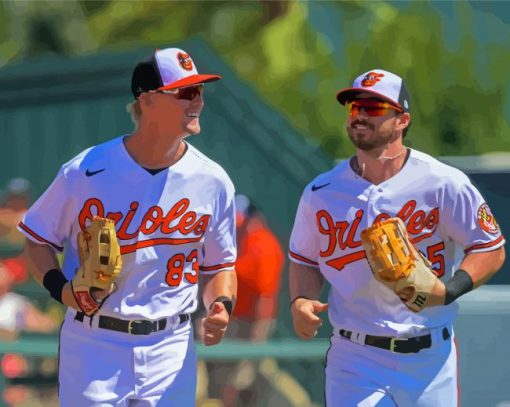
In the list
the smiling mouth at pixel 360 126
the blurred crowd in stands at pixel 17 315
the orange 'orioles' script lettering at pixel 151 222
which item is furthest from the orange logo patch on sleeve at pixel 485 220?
the blurred crowd in stands at pixel 17 315

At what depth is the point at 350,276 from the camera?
4.66 m

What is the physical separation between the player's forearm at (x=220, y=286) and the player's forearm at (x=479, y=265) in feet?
3.04

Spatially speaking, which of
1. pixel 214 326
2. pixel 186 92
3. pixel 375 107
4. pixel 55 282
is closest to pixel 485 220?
pixel 375 107

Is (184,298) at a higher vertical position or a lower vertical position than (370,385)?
higher

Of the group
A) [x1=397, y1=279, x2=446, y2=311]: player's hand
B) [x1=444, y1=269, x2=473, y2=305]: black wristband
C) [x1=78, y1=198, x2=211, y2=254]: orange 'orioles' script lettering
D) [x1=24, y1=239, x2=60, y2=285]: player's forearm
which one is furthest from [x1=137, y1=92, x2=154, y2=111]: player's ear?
[x1=444, y1=269, x2=473, y2=305]: black wristband

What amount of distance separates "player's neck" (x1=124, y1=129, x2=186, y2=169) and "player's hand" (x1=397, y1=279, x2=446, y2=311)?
105 cm

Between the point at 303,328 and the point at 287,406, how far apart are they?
7.95 ft

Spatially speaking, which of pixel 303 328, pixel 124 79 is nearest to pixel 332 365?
pixel 303 328

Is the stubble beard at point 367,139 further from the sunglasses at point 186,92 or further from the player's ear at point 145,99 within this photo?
the player's ear at point 145,99

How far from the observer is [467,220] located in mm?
4660

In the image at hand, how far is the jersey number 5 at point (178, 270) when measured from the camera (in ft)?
14.8

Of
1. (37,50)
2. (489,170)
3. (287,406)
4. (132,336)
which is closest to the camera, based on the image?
(132,336)

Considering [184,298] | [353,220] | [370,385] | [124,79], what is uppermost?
[124,79]

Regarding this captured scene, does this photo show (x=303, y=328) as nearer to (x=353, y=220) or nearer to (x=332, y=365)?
(x=332, y=365)
